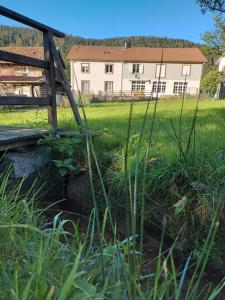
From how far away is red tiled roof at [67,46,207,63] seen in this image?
113ft

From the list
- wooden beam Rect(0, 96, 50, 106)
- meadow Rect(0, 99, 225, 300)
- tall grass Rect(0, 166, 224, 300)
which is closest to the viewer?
Answer: tall grass Rect(0, 166, 224, 300)

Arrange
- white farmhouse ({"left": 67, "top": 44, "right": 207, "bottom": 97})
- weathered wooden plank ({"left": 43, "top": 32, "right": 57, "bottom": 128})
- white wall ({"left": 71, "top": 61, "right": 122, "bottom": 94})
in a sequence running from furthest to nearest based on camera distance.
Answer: white wall ({"left": 71, "top": 61, "right": 122, "bottom": 94}) → white farmhouse ({"left": 67, "top": 44, "right": 207, "bottom": 97}) → weathered wooden plank ({"left": 43, "top": 32, "right": 57, "bottom": 128})

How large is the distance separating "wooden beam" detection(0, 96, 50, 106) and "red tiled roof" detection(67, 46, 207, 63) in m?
32.9

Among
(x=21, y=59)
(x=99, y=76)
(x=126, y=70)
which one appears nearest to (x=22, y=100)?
(x=21, y=59)

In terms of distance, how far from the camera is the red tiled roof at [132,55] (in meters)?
34.5

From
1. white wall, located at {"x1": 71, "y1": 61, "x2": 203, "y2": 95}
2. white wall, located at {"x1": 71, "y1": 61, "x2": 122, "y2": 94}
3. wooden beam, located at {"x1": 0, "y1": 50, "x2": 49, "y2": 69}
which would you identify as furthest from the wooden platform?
white wall, located at {"x1": 71, "y1": 61, "x2": 122, "y2": 94}

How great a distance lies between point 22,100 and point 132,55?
34641 millimetres

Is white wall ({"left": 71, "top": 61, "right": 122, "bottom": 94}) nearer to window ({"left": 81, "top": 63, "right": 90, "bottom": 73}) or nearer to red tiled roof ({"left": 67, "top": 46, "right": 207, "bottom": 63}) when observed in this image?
window ({"left": 81, "top": 63, "right": 90, "bottom": 73})

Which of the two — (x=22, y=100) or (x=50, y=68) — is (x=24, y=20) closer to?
(x=50, y=68)

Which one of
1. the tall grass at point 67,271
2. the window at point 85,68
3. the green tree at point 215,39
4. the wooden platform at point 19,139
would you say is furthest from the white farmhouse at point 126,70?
the tall grass at point 67,271

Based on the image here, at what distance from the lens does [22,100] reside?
278cm

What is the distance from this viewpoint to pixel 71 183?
273 cm

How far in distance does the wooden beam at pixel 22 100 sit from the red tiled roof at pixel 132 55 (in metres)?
32.9

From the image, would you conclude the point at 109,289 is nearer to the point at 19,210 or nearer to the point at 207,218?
the point at 19,210
